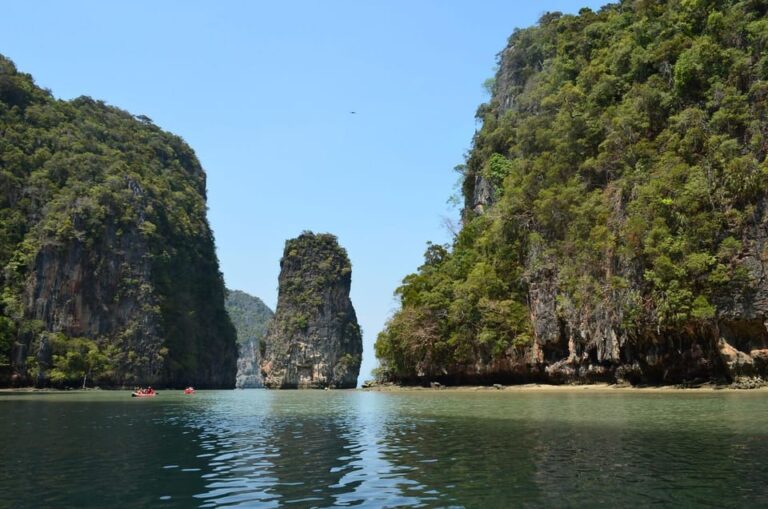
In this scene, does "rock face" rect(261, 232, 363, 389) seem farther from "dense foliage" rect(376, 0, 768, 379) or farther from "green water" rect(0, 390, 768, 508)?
Result: "green water" rect(0, 390, 768, 508)

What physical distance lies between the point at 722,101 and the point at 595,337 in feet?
55.2

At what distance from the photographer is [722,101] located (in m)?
38.3

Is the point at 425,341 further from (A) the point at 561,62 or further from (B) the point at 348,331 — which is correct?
(B) the point at 348,331

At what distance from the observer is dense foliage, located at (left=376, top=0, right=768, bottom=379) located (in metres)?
35.0

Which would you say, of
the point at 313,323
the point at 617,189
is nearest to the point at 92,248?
the point at 313,323

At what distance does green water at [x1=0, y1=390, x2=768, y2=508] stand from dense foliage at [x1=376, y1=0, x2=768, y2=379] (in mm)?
16474

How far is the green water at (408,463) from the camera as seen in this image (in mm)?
9031

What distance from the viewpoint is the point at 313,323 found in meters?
130

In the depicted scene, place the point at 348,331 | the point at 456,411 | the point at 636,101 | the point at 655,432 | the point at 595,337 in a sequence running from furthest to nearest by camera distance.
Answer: the point at 348,331 → the point at 636,101 → the point at 595,337 → the point at 456,411 → the point at 655,432

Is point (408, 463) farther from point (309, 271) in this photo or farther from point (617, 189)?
point (309, 271)

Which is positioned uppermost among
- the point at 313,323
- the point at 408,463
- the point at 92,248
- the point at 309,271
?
the point at 309,271

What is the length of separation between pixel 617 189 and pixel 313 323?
312 feet

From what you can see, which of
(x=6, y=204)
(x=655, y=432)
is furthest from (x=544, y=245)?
(x=6, y=204)

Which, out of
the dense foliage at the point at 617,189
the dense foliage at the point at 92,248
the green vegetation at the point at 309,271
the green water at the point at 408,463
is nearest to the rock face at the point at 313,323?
the green vegetation at the point at 309,271
